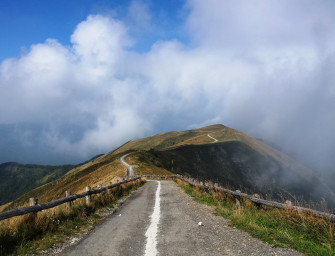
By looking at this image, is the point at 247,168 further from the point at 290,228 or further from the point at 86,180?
the point at 290,228

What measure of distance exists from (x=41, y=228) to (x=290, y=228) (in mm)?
8635

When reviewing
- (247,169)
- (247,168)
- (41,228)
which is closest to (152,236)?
(41,228)

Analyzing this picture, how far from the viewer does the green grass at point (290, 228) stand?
637cm

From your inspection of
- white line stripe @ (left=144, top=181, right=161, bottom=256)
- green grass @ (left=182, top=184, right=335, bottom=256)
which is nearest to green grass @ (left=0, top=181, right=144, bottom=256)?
white line stripe @ (left=144, top=181, right=161, bottom=256)

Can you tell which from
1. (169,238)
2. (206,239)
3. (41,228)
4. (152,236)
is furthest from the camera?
(41,228)

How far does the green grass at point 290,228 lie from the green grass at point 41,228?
244 inches

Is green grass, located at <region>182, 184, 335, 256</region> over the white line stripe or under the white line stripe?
under

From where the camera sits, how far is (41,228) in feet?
26.7

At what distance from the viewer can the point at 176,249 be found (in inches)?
254

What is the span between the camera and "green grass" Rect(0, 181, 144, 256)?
6857 mm

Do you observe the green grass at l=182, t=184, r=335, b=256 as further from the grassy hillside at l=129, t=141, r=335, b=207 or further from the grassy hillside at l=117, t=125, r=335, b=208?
the grassy hillside at l=129, t=141, r=335, b=207

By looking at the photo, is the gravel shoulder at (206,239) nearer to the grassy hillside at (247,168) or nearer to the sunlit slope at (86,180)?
the sunlit slope at (86,180)

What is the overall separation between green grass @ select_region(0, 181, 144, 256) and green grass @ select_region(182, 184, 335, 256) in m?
6.21

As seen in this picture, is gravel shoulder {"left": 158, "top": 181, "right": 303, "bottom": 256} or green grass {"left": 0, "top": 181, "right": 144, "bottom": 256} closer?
gravel shoulder {"left": 158, "top": 181, "right": 303, "bottom": 256}
